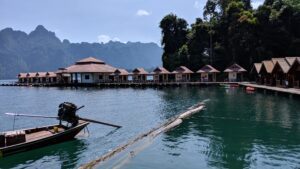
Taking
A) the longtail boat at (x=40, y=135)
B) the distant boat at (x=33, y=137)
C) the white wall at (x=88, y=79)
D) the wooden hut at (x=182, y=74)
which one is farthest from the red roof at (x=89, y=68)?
the distant boat at (x=33, y=137)

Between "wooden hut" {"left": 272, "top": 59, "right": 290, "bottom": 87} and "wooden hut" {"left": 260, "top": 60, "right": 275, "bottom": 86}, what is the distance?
4.44ft

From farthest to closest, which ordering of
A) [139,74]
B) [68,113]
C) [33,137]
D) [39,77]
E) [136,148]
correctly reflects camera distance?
[39,77] → [139,74] → [68,113] → [33,137] → [136,148]

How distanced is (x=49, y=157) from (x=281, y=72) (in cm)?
4356

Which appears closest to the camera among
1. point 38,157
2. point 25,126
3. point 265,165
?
point 265,165

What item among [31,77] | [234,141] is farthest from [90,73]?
[234,141]

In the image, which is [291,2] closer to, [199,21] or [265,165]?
[199,21]

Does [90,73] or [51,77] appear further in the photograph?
[51,77]

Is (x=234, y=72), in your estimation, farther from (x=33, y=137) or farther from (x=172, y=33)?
(x=33, y=137)

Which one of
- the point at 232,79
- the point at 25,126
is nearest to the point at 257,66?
the point at 232,79

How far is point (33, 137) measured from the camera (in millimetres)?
20969

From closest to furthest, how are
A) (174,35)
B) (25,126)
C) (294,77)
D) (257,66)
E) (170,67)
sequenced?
(25,126)
(294,77)
(257,66)
(170,67)
(174,35)

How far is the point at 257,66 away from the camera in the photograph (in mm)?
65062

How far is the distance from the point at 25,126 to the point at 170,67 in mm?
64345

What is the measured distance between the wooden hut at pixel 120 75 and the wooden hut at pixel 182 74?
1554 centimetres
